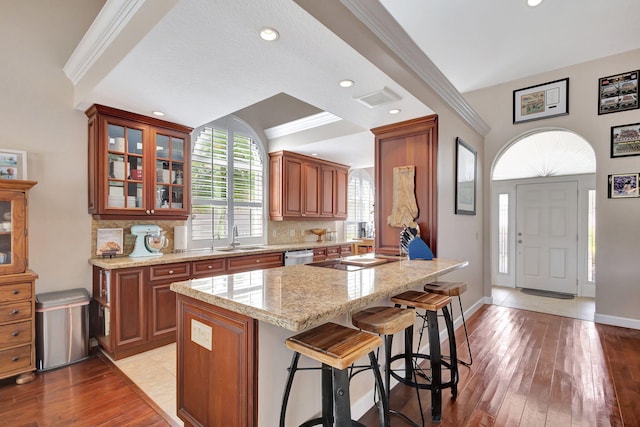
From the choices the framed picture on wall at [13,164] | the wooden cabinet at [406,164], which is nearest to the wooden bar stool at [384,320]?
the wooden cabinet at [406,164]

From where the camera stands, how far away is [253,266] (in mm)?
3914

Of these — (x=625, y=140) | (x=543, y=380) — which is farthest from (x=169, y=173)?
(x=625, y=140)

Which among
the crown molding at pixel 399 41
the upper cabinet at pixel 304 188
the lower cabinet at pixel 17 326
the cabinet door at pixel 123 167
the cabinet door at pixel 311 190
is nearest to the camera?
the crown molding at pixel 399 41

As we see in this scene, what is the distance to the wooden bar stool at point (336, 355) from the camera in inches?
49.4

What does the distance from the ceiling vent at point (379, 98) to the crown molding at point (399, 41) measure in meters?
0.27

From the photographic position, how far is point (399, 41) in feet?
6.67

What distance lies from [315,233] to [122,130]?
11.2 ft

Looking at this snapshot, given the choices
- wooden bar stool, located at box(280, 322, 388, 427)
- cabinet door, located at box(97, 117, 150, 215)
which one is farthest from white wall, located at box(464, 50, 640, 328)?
cabinet door, located at box(97, 117, 150, 215)

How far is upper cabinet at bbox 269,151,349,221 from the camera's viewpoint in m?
4.84

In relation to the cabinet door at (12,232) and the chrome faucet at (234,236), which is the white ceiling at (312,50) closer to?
the cabinet door at (12,232)

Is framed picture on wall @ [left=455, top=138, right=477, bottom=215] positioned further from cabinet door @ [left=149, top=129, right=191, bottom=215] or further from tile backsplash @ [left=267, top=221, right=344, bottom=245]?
Result: cabinet door @ [left=149, top=129, right=191, bottom=215]

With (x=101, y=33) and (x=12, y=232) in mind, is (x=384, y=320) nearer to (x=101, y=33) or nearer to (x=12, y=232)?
(x=101, y=33)

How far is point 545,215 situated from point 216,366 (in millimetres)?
6081

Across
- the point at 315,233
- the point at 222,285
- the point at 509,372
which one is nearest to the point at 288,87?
the point at 222,285
